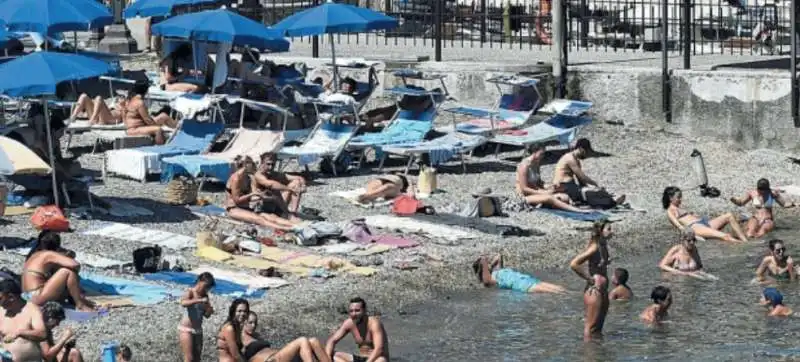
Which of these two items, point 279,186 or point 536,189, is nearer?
point 279,186

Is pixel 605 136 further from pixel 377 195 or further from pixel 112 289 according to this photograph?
pixel 112 289

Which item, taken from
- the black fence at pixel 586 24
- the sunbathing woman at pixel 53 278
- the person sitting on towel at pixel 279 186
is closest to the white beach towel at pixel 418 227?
the person sitting on towel at pixel 279 186

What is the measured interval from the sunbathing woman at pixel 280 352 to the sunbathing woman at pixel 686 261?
244 inches

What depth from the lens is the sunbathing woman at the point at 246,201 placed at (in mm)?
21625

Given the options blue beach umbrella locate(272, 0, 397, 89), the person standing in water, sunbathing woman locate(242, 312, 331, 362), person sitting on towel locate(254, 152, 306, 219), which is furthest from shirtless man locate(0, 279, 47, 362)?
blue beach umbrella locate(272, 0, 397, 89)

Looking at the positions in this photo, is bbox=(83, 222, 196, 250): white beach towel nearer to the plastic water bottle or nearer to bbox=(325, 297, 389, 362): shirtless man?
bbox=(325, 297, 389, 362): shirtless man

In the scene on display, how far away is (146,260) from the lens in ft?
62.1

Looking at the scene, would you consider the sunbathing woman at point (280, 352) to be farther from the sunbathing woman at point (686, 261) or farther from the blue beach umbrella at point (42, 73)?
the sunbathing woman at point (686, 261)

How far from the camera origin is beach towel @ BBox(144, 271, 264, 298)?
60.4 ft

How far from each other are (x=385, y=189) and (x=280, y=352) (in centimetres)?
727

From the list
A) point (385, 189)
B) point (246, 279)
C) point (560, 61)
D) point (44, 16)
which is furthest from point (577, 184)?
point (44, 16)

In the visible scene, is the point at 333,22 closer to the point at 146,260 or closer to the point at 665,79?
the point at 665,79

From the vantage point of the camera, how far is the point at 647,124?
28.5 metres

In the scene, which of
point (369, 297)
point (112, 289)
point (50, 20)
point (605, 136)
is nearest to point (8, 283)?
point (112, 289)
